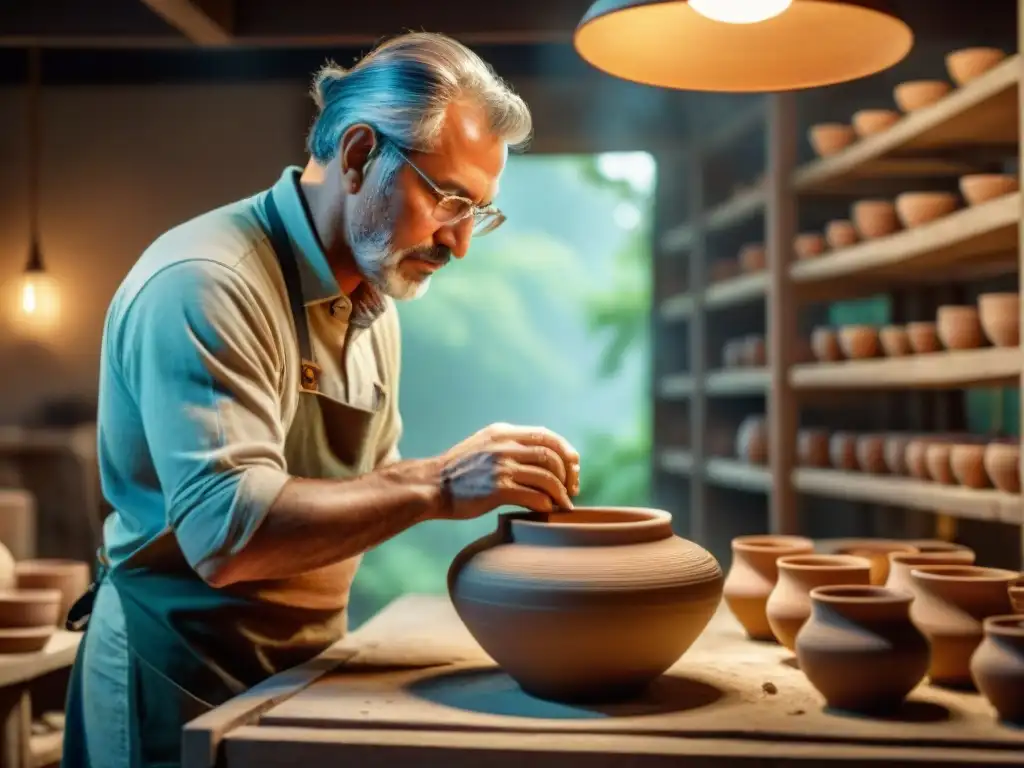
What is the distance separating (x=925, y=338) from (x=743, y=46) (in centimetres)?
198

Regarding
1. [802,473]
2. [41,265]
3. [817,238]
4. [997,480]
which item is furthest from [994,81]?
[41,265]

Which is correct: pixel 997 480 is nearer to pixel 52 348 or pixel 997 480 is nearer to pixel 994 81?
pixel 994 81

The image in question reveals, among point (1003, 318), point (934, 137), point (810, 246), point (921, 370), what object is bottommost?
point (921, 370)

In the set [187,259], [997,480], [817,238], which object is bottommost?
[997,480]

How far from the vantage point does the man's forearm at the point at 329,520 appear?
1684 millimetres

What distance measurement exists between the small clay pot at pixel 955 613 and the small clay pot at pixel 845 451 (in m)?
2.85

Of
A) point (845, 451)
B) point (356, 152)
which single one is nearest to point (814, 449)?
point (845, 451)

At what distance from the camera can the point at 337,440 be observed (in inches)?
85.4

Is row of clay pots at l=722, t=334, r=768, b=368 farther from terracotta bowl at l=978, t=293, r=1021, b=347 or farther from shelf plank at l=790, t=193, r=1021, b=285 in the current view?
terracotta bowl at l=978, t=293, r=1021, b=347

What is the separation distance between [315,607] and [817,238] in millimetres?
3354

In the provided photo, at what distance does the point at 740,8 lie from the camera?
203 centimetres

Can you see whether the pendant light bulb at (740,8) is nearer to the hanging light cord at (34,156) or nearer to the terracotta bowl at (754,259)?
the terracotta bowl at (754,259)

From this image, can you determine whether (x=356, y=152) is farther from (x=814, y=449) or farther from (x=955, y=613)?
(x=814, y=449)

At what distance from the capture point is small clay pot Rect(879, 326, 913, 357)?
13.5 ft
